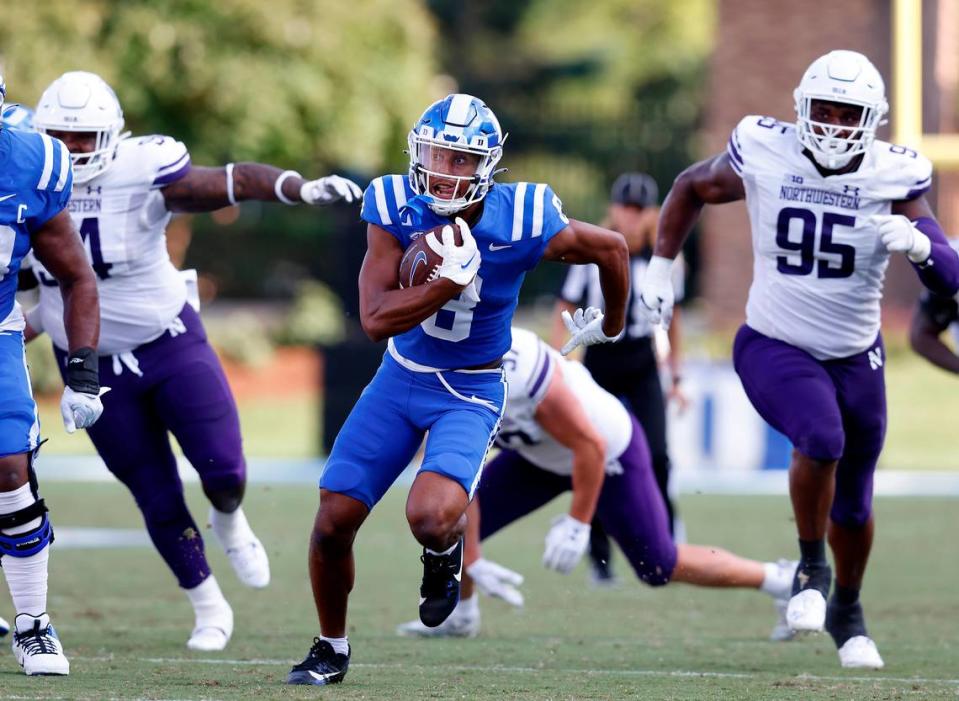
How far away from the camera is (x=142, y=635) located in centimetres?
646

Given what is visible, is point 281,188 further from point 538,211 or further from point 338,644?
point 338,644

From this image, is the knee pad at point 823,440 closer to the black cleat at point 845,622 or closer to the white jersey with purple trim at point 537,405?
the black cleat at point 845,622

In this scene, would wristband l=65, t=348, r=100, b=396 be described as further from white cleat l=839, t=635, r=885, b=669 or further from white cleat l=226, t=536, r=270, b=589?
white cleat l=839, t=635, r=885, b=669

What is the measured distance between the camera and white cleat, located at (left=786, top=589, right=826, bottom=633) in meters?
5.66

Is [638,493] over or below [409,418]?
below

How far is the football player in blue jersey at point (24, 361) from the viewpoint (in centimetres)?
524

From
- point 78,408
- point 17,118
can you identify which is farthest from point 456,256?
point 17,118

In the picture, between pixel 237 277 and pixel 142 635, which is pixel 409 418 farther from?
pixel 237 277

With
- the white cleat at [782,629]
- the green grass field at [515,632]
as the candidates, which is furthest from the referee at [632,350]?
the white cleat at [782,629]

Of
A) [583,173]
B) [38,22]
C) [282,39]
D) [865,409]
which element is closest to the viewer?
[865,409]

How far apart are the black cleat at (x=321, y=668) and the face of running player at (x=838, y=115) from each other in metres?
2.32

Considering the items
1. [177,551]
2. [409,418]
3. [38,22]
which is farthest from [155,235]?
[38,22]

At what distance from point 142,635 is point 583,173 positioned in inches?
595

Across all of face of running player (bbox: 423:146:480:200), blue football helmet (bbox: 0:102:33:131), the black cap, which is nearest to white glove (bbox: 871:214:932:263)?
face of running player (bbox: 423:146:480:200)
